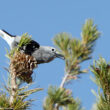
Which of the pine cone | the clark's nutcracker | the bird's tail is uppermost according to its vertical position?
the bird's tail

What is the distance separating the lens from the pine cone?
2.43 metres

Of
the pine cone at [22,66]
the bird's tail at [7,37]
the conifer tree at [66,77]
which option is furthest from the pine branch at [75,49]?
the bird's tail at [7,37]

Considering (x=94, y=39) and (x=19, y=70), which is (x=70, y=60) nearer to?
(x=94, y=39)

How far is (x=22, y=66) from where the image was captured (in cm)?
252

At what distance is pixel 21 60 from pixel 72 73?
715 millimetres

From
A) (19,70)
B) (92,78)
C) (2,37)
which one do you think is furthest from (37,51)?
(92,78)

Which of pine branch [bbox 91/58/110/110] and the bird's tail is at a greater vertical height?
the bird's tail

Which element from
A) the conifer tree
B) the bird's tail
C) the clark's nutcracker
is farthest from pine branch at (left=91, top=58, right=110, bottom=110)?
the bird's tail

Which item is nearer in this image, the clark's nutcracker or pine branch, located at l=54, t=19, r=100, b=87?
pine branch, located at l=54, t=19, r=100, b=87

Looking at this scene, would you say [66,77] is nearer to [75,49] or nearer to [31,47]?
[75,49]

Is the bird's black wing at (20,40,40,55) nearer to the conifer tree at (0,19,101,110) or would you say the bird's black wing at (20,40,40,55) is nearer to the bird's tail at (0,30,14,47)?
the bird's tail at (0,30,14,47)

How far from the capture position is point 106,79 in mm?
2107

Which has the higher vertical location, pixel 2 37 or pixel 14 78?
pixel 2 37

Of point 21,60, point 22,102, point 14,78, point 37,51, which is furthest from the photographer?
point 37,51
